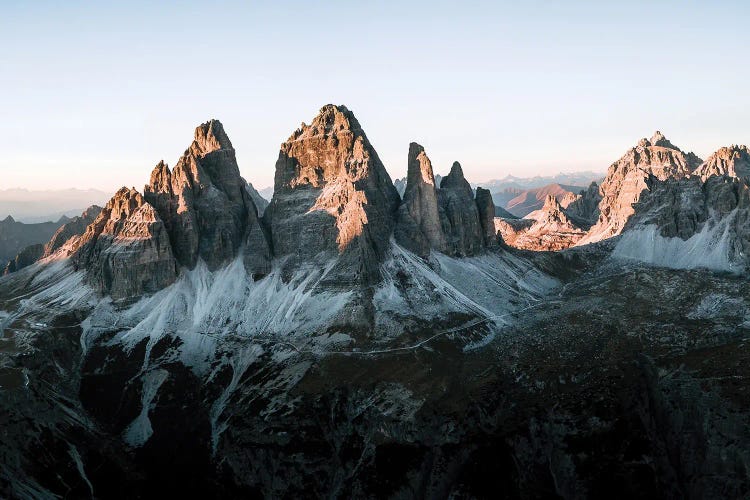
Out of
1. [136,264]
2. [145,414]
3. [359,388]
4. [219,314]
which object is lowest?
[145,414]

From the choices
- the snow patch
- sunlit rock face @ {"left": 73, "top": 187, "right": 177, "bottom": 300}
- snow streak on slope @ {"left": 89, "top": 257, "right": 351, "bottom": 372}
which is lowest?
the snow patch

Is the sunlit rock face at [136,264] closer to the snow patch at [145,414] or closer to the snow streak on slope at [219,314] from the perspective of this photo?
the snow streak on slope at [219,314]

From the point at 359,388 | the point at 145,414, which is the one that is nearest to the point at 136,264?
the point at 145,414

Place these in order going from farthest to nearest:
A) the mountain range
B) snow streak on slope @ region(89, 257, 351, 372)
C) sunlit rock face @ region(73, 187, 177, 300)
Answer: sunlit rock face @ region(73, 187, 177, 300) → snow streak on slope @ region(89, 257, 351, 372) → the mountain range

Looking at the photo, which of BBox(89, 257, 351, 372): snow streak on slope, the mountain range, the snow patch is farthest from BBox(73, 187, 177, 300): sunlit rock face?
the snow patch

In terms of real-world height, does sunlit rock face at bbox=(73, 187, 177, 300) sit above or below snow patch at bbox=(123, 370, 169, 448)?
above

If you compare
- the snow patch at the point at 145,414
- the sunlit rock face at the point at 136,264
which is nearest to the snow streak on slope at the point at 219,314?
the sunlit rock face at the point at 136,264

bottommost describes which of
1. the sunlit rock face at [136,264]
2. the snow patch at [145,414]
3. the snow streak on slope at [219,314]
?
the snow patch at [145,414]

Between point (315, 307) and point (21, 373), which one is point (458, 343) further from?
point (21, 373)

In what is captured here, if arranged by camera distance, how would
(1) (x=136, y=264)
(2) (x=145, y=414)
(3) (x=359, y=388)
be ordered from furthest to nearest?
(1) (x=136, y=264) → (2) (x=145, y=414) → (3) (x=359, y=388)

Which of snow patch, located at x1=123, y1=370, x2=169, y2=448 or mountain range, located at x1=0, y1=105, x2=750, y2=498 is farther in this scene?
snow patch, located at x1=123, y1=370, x2=169, y2=448

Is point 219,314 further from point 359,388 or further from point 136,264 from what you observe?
point 359,388

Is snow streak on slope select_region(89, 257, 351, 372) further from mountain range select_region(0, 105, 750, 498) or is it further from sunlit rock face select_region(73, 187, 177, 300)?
sunlit rock face select_region(73, 187, 177, 300)
